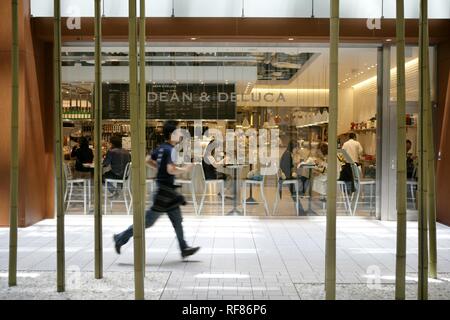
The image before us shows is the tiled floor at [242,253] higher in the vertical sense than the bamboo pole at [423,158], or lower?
lower

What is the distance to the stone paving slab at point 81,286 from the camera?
5.39m

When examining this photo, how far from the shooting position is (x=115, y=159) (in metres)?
11.6

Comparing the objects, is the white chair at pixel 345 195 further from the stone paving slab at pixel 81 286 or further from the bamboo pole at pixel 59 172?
the bamboo pole at pixel 59 172

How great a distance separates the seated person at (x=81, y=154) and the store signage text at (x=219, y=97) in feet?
5.14

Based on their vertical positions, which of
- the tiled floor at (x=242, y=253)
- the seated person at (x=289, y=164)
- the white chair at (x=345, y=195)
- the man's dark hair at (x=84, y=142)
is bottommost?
the tiled floor at (x=242, y=253)

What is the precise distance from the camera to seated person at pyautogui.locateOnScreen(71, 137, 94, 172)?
11.6 metres

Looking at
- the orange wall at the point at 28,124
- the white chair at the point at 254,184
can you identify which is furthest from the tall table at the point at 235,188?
the orange wall at the point at 28,124

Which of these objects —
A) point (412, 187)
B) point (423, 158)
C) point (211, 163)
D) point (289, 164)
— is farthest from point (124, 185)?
point (423, 158)

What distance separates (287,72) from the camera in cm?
1142

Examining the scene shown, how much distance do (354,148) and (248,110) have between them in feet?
7.36

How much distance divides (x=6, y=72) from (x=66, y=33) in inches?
57.8

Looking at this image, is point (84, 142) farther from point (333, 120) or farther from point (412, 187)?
point (333, 120)
